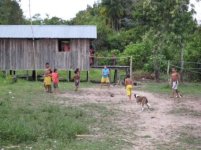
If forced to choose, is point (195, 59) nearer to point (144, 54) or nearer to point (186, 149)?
point (144, 54)

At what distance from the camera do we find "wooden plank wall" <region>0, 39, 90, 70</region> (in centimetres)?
3431

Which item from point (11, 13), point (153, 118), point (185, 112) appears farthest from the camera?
point (11, 13)

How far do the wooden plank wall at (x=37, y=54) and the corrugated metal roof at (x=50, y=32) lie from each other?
49cm

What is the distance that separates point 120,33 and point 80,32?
15980mm

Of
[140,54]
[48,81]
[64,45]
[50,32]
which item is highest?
[50,32]

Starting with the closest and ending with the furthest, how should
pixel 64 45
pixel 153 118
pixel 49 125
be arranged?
pixel 49 125 < pixel 153 118 < pixel 64 45

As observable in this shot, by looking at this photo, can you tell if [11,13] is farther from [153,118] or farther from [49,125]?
[49,125]

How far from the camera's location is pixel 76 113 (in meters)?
16.7

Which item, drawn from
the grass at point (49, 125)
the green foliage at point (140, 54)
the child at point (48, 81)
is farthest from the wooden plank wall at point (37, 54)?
the grass at point (49, 125)

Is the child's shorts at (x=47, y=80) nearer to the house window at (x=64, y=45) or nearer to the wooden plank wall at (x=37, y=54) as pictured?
the wooden plank wall at (x=37, y=54)

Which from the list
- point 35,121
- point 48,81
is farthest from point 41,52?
point 35,121

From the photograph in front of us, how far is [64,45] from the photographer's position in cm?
3497

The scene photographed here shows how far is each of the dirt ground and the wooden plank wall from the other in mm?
9629

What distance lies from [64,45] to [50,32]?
146 cm
